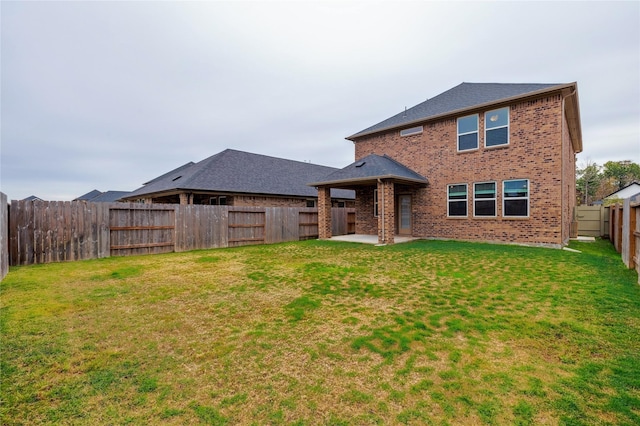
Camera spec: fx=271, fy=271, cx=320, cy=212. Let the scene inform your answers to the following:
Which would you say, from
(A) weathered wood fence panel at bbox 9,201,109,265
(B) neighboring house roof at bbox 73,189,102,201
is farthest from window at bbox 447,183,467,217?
(B) neighboring house roof at bbox 73,189,102,201

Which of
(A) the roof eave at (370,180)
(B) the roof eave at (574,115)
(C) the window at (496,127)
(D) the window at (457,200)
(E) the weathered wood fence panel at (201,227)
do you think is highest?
(B) the roof eave at (574,115)

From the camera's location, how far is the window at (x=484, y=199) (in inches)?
482

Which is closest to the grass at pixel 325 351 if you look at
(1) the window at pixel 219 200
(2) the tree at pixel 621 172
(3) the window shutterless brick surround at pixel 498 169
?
(3) the window shutterless brick surround at pixel 498 169

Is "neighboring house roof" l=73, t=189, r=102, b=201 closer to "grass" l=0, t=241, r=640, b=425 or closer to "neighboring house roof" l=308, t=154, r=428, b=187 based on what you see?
"neighboring house roof" l=308, t=154, r=428, b=187

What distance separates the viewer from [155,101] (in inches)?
687

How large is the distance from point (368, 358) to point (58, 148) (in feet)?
103

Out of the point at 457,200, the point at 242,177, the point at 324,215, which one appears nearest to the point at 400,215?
the point at 457,200

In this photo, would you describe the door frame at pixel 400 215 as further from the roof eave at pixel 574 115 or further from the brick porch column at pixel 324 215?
the roof eave at pixel 574 115

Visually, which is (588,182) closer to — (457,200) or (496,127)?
(496,127)

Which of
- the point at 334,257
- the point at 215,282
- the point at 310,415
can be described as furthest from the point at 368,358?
the point at 334,257

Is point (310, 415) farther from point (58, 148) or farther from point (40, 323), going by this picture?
point (58, 148)

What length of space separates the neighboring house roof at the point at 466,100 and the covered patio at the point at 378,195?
231 cm

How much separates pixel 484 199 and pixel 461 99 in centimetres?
523

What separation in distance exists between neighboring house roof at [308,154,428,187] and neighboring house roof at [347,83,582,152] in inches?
91.9
